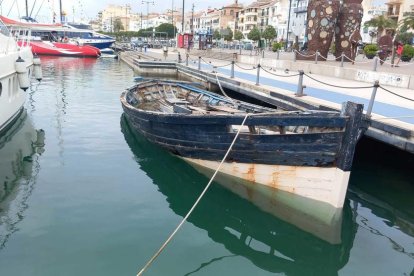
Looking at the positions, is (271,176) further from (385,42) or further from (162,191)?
(385,42)

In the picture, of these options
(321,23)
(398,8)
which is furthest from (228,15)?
(321,23)

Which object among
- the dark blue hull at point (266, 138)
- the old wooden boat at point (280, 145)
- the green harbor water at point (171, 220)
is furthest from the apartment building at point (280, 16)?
the old wooden boat at point (280, 145)

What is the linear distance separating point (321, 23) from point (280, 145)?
1497cm

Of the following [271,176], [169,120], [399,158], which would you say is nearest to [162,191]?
[169,120]

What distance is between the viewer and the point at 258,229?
6.35m

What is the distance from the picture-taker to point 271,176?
7.10 meters

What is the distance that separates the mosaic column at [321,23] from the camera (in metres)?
19.6

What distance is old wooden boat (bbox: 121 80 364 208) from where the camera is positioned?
6289 mm

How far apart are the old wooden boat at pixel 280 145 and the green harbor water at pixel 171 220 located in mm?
432

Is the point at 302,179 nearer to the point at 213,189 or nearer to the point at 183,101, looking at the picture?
the point at 213,189

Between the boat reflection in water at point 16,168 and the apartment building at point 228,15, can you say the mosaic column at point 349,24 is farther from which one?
the apartment building at point 228,15

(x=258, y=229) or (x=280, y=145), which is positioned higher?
(x=280, y=145)

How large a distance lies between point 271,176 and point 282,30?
7890 cm

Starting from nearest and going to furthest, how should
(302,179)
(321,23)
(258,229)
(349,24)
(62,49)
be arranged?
(258,229) < (302,179) < (321,23) < (349,24) < (62,49)
